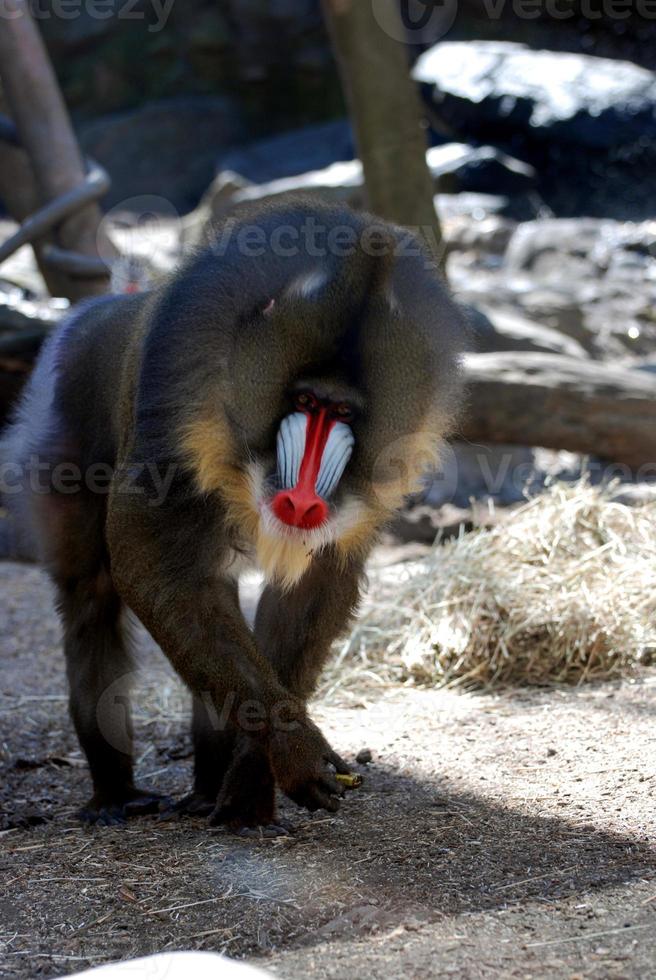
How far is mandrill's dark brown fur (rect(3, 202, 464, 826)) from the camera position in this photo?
2.66 metres

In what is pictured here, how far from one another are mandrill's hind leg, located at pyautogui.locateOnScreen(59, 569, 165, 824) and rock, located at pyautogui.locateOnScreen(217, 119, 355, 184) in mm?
12281

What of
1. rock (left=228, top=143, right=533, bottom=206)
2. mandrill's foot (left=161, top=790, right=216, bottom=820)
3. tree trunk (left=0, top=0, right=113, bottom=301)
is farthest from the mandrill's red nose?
rock (left=228, top=143, right=533, bottom=206)

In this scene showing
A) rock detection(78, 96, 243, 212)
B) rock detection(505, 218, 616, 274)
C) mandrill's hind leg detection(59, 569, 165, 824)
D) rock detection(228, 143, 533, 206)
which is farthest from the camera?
rock detection(78, 96, 243, 212)

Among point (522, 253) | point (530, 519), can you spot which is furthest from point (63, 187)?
point (522, 253)

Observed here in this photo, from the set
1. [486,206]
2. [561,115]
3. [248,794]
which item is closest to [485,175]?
[486,206]

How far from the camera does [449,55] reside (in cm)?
1547

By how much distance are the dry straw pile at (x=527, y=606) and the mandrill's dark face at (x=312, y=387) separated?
5.34 ft

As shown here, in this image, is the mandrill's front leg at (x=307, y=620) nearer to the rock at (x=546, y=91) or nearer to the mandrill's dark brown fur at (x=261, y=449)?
the mandrill's dark brown fur at (x=261, y=449)

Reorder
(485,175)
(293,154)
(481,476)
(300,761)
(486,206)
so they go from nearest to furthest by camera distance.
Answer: (300,761) < (481,476) < (486,206) < (485,175) < (293,154)

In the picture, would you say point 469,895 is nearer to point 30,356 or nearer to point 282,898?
point 282,898

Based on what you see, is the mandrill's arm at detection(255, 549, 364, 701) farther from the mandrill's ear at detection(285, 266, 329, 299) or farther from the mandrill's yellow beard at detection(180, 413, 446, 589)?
the mandrill's ear at detection(285, 266, 329, 299)

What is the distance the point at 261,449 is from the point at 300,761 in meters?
0.76

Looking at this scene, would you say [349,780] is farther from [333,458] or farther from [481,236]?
[481,236]

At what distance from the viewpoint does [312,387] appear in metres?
2.61
